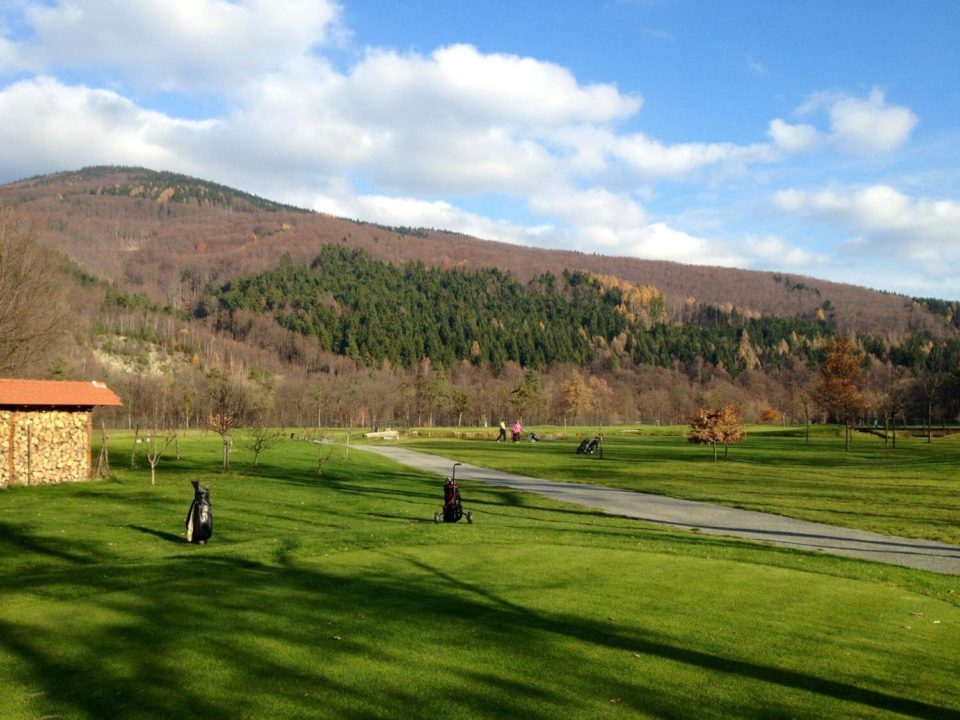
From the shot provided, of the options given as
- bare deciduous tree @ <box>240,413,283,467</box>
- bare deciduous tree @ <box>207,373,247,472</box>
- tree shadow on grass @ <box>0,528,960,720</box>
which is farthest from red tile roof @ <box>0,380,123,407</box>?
tree shadow on grass @ <box>0,528,960,720</box>

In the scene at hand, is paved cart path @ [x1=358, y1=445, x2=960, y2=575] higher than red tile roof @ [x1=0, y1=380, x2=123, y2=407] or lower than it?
lower

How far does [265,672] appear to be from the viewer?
20.6ft

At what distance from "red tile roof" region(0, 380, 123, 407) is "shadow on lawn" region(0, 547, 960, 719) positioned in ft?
56.2

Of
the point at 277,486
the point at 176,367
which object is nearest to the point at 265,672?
the point at 277,486

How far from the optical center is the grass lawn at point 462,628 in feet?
19.4

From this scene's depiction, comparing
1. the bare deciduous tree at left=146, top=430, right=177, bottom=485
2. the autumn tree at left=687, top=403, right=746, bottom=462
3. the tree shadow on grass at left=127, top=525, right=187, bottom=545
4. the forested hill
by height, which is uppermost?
the forested hill

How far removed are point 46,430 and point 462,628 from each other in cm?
2207

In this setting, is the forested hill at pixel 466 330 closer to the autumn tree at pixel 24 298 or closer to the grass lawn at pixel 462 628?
the autumn tree at pixel 24 298

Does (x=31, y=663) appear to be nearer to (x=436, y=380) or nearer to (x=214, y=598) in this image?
(x=214, y=598)

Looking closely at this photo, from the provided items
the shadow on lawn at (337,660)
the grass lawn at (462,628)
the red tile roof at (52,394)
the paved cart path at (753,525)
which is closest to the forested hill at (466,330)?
the paved cart path at (753,525)

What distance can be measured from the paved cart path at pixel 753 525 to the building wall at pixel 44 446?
14.8 metres

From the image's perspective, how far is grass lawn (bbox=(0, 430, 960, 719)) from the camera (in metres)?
5.91

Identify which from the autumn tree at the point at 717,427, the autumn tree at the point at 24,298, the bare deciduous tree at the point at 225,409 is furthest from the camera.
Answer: the autumn tree at the point at 717,427

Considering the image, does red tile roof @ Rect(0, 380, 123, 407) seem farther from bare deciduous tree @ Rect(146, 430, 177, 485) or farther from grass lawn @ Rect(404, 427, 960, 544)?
grass lawn @ Rect(404, 427, 960, 544)
